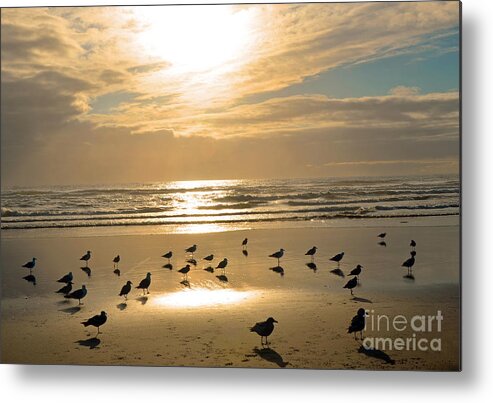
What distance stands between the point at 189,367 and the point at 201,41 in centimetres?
190

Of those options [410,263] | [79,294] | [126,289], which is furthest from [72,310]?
[410,263]

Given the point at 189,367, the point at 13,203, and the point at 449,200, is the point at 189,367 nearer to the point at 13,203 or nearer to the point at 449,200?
the point at 13,203

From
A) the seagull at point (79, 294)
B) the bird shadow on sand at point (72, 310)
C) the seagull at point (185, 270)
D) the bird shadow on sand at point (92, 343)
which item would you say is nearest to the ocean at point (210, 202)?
the seagull at point (185, 270)

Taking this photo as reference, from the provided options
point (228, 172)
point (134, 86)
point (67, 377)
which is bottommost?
point (67, 377)

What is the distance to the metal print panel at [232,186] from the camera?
3.76 m

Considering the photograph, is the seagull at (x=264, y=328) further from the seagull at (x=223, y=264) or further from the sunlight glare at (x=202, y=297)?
the seagull at (x=223, y=264)

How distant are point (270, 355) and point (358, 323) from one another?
533mm

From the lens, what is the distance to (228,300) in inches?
154

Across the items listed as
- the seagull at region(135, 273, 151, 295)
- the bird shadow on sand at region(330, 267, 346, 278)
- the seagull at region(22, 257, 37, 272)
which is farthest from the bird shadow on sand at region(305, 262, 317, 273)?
the seagull at region(22, 257, 37, 272)

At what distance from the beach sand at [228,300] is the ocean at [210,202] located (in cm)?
9

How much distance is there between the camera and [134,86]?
13.0 ft

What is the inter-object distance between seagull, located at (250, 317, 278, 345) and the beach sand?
0.10 ft

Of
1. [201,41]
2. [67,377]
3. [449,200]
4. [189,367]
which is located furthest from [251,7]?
[67,377]

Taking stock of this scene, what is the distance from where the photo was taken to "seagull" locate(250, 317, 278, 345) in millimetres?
3830
